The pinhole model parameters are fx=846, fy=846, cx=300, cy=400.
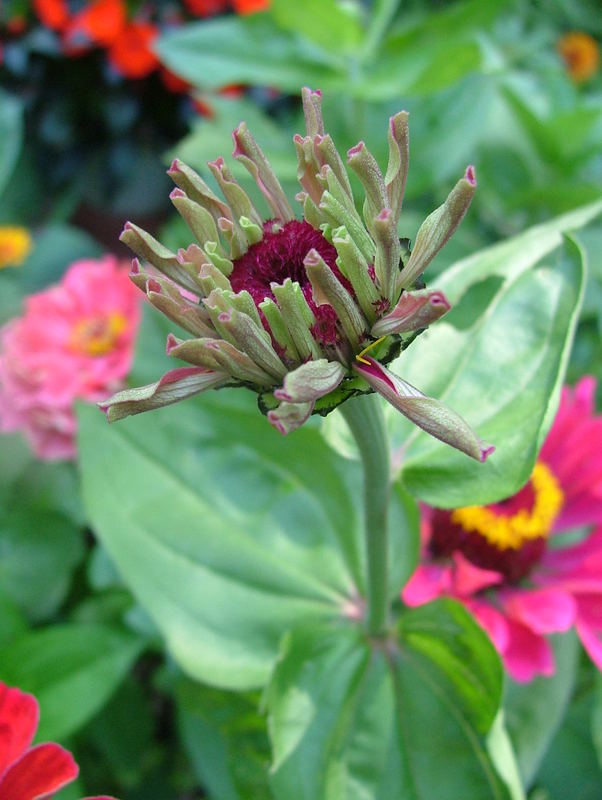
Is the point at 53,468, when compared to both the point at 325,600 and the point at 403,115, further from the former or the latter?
the point at 403,115

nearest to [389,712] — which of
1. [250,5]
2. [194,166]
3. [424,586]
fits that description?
[424,586]

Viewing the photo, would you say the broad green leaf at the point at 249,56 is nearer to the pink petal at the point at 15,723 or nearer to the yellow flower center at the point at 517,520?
the yellow flower center at the point at 517,520

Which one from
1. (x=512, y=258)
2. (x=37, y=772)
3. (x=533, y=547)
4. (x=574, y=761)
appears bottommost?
(x=574, y=761)

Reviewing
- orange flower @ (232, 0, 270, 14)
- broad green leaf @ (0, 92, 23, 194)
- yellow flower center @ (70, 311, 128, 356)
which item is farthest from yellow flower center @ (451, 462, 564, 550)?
orange flower @ (232, 0, 270, 14)

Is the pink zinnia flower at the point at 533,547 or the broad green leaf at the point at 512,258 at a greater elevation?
the broad green leaf at the point at 512,258

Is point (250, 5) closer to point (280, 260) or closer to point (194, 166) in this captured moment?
point (194, 166)

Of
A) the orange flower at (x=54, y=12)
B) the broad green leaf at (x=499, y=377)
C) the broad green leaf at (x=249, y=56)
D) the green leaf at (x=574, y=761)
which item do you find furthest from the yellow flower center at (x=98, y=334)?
the orange flower at (x=54, y=12)

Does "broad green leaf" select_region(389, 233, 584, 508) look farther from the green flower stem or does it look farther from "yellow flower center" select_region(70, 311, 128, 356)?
"yellow flower center" select_region(70, 311, 128, 356)
